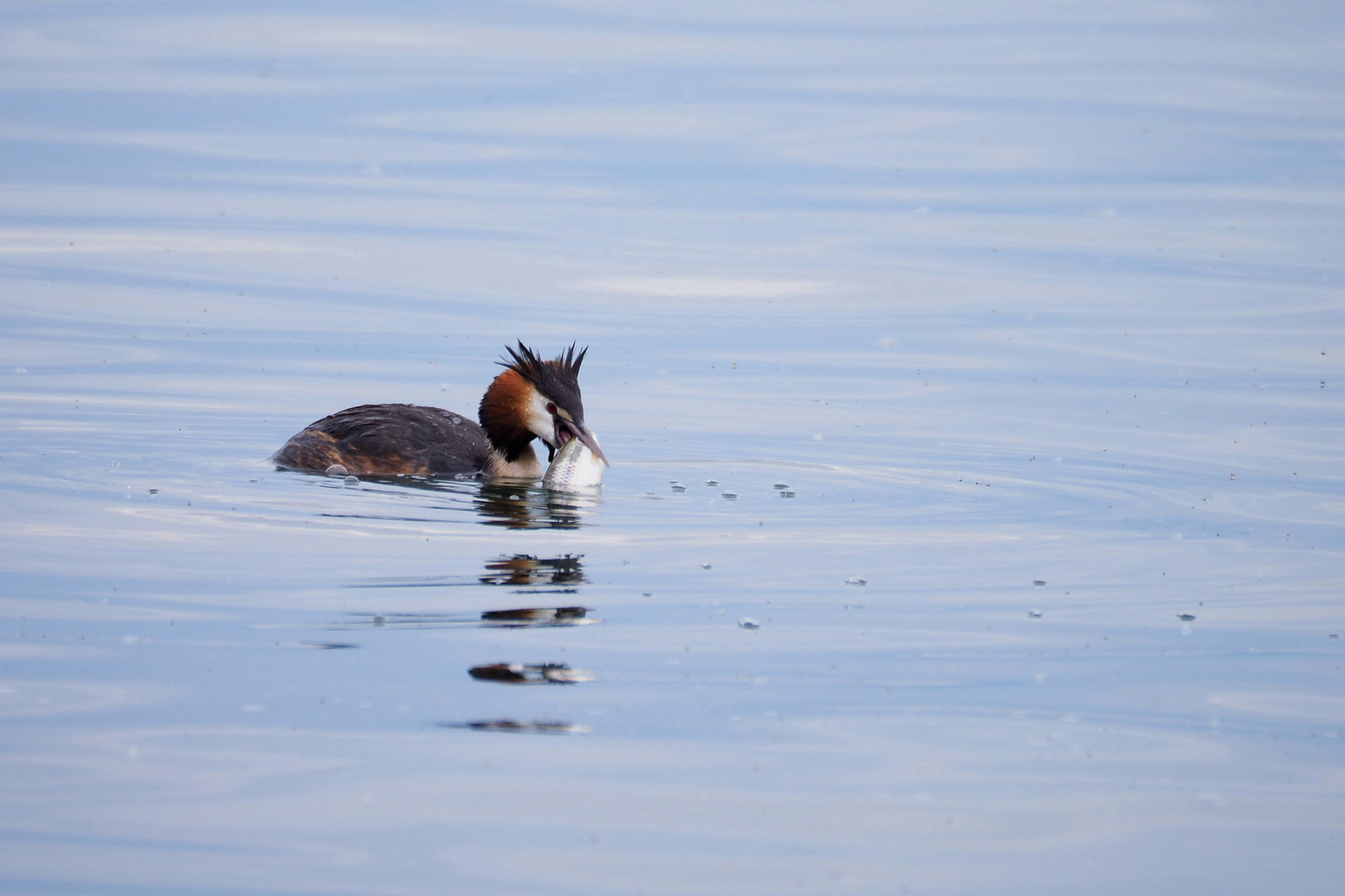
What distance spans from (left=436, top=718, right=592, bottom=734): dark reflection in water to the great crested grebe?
584 cm

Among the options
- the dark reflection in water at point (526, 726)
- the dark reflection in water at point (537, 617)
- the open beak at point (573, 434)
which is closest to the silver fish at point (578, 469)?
the open beak at point (573, 434)

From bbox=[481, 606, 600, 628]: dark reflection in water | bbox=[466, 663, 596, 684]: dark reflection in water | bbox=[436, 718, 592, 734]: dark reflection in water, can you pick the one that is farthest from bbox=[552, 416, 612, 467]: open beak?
bbox=[436, 718, 592, 734]: dark reflection in water

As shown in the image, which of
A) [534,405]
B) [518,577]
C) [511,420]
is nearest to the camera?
[518,577]

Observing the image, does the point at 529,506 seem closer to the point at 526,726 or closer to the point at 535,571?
the point at 535,571

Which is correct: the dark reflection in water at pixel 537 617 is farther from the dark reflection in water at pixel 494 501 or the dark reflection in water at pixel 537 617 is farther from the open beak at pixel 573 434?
the open beak at pixel 573 434

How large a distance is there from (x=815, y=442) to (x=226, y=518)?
526 cm

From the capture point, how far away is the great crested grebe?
15.0m

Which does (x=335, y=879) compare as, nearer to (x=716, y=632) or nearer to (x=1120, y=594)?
(x=716, y=632)

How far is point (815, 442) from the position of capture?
16469mm

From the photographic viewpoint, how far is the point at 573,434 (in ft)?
49.5

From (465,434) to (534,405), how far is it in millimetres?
801

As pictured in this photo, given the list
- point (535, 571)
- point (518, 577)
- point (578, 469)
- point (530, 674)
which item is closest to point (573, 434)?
point (578, 469)

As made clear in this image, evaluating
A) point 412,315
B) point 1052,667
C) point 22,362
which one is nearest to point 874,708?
point 1052,667

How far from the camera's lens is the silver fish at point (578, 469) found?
47.8 ft
